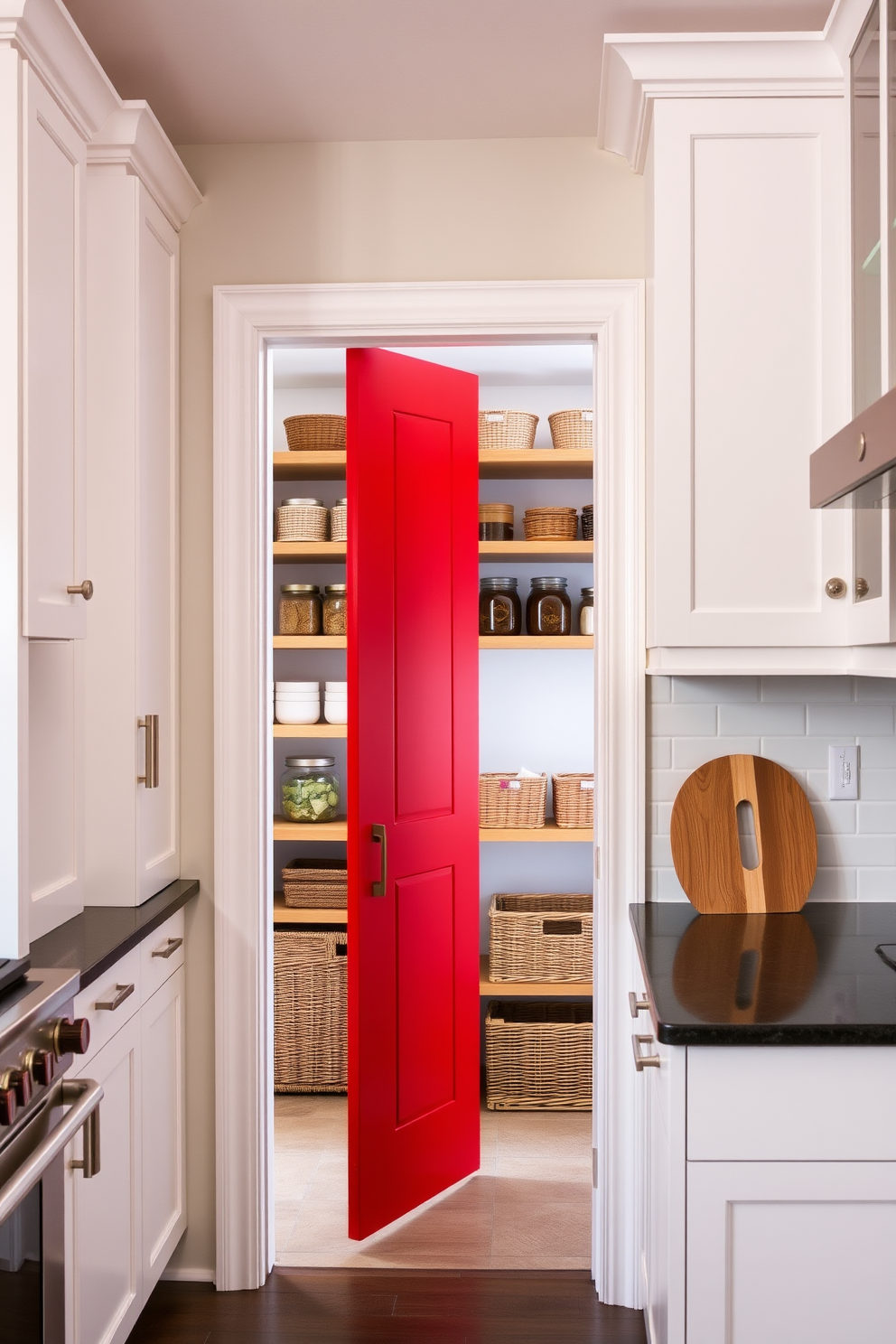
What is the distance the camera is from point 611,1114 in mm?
2447

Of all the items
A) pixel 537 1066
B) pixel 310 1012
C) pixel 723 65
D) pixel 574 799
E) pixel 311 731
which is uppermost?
pixel 723 65

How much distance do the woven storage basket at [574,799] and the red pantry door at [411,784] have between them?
1.98 feet

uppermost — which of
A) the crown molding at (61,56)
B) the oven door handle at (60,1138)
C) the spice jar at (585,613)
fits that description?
the crown molding at (61,56)

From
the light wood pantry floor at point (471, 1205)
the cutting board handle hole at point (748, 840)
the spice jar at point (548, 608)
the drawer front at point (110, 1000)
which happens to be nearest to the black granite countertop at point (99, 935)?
the drawer front at point (110, 1000)

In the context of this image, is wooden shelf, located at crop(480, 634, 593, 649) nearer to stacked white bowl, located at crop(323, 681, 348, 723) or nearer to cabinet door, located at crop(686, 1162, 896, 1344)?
stacked white bowl, located at crop(323, 681, 348, 723)

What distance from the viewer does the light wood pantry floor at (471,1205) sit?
2.69m

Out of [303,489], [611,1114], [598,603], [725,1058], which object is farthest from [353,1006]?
[303,489]

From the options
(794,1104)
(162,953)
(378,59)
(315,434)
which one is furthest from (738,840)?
(315,434)

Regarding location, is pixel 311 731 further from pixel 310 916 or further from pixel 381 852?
pixel 381 852

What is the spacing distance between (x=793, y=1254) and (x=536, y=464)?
2.68 metres

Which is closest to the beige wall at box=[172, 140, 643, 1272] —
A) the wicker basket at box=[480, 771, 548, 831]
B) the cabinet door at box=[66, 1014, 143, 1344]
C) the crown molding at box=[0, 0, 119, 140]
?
the cabinet door at box=[66, 1014, 143, 1344]

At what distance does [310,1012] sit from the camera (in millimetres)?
3758

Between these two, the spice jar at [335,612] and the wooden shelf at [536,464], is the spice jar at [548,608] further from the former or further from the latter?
the spice jar at [335,612]

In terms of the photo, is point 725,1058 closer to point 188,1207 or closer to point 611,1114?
point 611,1114
